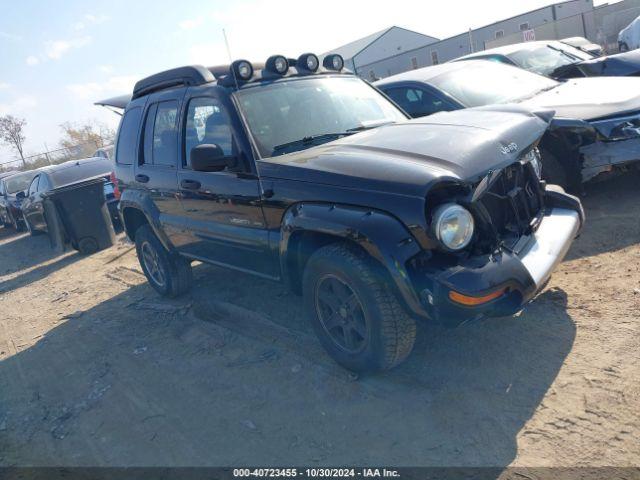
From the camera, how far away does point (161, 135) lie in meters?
4.82

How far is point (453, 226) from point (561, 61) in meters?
6.46

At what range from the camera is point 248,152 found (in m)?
3.68

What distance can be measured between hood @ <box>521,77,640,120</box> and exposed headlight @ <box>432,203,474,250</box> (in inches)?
98.4

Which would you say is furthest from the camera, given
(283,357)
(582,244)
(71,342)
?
(71,342)

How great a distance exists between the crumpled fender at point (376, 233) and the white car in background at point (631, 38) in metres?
20.9

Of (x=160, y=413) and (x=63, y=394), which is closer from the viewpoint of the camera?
(x=160, y=413)

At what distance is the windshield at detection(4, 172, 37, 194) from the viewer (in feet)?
48.1

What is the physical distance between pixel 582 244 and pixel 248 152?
10.3ft

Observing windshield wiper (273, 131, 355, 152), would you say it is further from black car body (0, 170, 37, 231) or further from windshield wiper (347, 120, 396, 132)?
black car body (0, 170, 37, 231)

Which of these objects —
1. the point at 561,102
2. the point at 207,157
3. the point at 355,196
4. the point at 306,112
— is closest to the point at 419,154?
the point at 355,196

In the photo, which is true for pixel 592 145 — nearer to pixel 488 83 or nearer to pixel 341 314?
pixel 488 83

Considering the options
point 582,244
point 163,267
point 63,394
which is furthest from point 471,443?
point 163,267

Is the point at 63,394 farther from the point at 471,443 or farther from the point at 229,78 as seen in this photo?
the point at 471,443

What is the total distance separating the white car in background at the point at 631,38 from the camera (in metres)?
19.3
